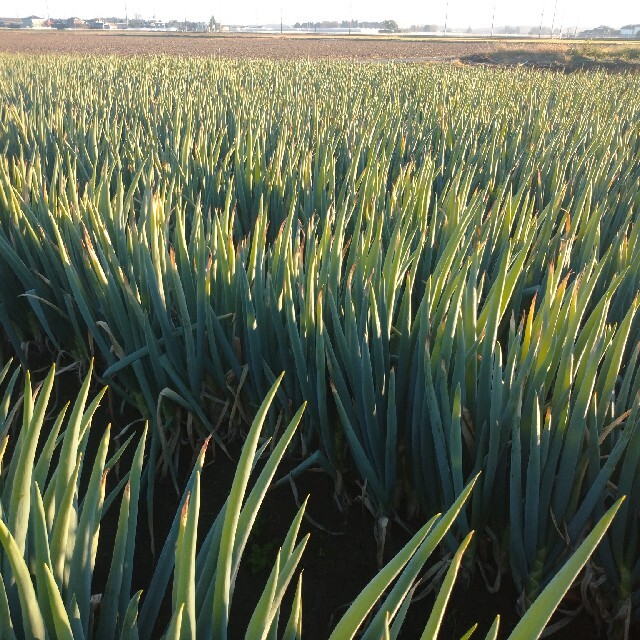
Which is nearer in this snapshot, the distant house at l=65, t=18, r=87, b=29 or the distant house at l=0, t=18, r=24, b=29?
the distant house at l=0, t=18, r=24, b=29

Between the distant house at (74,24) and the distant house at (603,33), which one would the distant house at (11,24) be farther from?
the distant house at (603,33)

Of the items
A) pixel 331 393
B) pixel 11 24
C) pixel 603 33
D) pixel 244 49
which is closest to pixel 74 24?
pixel 11 24

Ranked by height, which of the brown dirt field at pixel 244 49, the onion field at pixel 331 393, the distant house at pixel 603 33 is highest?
the distant house at pixel 603 33

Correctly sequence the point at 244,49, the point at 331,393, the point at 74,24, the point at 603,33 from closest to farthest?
the point at 331,393 → the point at 244,49 → the point at 74,24 → the point at 603,33

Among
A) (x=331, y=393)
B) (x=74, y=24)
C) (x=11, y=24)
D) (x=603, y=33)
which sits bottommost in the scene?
(x=331, y=393)

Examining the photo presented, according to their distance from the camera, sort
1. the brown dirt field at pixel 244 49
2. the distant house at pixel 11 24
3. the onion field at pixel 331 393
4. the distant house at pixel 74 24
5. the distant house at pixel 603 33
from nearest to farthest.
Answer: the onion field at pixel 331 393 → the brown dirt field at pixel 244 49 → the distant house at pixel 11 24 → the distant house at pixel 74 24 → the distant house at pixel 603 33

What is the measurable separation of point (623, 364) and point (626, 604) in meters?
0.57

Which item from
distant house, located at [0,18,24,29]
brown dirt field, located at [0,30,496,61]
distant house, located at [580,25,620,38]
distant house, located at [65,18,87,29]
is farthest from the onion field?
distant house, located at [580,25,620,38]

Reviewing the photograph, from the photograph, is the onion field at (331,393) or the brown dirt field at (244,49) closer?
the onion field at (331,393)

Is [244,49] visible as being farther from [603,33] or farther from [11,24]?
[603,33]

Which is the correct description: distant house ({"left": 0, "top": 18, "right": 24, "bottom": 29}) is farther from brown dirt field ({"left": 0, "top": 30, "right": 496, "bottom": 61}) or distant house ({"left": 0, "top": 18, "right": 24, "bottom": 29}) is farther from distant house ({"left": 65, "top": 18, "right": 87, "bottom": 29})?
brown dirt field ({"left": 0, "top": 30, "right": 496, "bottom": 61})

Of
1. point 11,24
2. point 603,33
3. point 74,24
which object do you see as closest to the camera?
point 11,24

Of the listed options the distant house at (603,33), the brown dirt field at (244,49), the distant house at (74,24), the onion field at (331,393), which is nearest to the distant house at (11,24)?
the distant house at (74,24)

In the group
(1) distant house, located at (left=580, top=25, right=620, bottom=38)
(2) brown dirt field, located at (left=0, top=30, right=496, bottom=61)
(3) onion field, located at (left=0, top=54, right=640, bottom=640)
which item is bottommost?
(3) onion field, located at (left=0, top=54, right=640, bottom=640)
